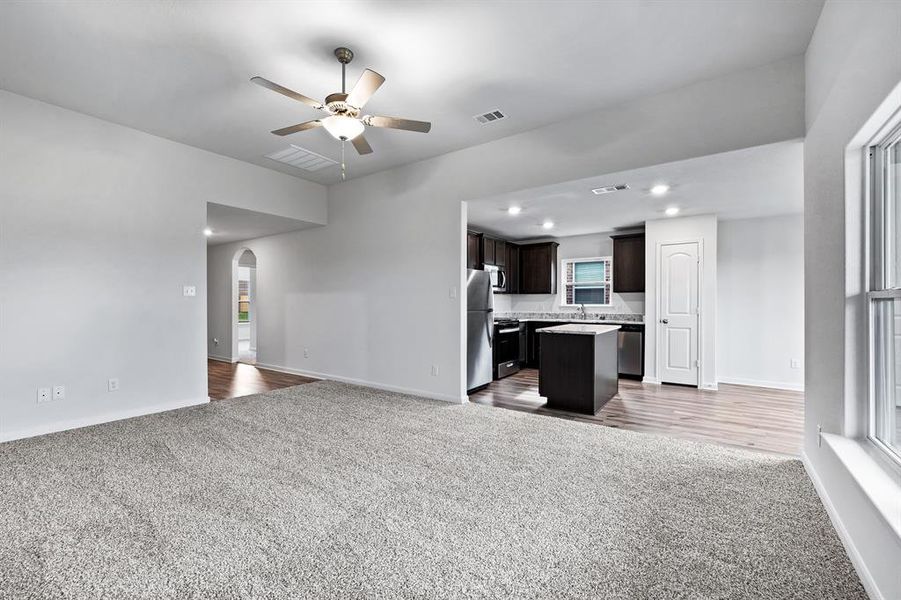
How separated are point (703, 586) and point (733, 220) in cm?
573

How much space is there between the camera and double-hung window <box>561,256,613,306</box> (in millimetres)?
7238

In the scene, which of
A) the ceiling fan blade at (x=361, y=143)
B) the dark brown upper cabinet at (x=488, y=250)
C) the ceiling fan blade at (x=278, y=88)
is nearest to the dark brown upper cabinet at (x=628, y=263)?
the dark brown upper cabinet at (x=488, y=250)

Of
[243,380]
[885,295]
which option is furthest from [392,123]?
[243,380]

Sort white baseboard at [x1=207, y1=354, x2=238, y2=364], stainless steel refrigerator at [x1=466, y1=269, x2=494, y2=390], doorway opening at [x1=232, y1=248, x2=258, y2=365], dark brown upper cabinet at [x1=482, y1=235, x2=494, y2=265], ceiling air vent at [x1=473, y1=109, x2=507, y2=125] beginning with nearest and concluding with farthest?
ceiling air vent at [x1=473, y1=109, x2=507, y2=125] → stainless steel refrigerator at [x1=466, y1=269, x2=494, y2=390] → dark brown upper cabinet at [x1=482, y1=235, x2=494, y2=265] → white baseboard at [x1=207, y1=354, x2=238, y2=364] → doorway opening at [x1=232, y1=248, x2=258, y2=365]

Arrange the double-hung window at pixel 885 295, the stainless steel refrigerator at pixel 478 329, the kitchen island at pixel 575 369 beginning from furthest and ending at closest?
the stainless steel refrigerator at pixel 478 329, the kitchen island at pixel 575 369, the double-hung window at pixel 885 295

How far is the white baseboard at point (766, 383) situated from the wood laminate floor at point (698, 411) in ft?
0.45

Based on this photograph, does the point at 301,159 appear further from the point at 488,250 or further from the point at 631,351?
the point at 631,351

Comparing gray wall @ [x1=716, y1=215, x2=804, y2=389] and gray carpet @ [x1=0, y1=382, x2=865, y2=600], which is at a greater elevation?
gray wall @ [x1=716, y1=215, x2=804, y2=389]

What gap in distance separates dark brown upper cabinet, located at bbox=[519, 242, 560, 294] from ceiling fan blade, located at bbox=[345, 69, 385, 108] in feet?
17.8

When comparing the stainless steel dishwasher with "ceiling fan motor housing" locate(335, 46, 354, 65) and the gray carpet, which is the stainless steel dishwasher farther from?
"ceiling fan motor housing" locate(335, 46, 354, 65)

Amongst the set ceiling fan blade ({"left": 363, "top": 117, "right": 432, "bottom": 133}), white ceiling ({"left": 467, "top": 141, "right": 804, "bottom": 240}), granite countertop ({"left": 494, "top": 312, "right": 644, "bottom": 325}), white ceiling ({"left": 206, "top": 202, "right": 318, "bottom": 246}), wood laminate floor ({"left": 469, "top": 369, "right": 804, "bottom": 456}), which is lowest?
wood laminate floor ({"left": 469, "top": 369, "right": 804, "bottom": 456})

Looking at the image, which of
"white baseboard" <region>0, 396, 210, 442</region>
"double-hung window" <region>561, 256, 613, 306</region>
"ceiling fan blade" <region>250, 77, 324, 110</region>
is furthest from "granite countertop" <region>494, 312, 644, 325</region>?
"ceiling fan blade" <region>250, 77, 324, 110</region>

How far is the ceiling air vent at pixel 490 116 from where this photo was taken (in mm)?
3641

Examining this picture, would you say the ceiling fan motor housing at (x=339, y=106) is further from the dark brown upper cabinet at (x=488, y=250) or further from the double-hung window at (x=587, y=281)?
the double-hung window at (x=587, y=281)
